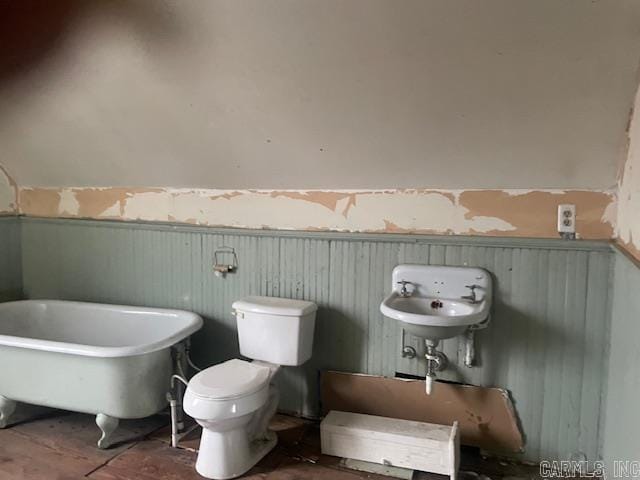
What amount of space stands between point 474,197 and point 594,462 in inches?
52.6

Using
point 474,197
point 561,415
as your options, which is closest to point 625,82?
point 474,197

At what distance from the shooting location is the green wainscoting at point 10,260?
352 cm

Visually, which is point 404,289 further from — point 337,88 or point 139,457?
point 139,457

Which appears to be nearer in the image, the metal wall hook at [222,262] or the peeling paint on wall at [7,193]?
the metal wall hook at [222,262]

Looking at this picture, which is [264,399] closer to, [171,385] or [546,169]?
[171,385]

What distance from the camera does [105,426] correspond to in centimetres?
254

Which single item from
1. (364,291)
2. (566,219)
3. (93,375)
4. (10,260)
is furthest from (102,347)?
(566,219)

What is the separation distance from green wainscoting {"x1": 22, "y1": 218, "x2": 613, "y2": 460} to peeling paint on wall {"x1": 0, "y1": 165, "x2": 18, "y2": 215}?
182mm

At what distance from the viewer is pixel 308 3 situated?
200cm

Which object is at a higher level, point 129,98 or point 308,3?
point 308,3

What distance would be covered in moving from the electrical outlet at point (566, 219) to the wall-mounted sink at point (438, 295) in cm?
39

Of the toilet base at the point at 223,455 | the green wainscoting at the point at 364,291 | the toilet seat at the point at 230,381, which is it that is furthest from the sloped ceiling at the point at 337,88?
the toilet base at the point at 223,455

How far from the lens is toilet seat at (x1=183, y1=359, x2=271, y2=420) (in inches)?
86.7

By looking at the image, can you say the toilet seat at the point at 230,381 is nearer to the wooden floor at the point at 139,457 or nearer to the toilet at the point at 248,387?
the toilet at the point at 248,387
